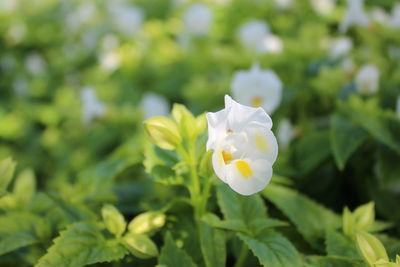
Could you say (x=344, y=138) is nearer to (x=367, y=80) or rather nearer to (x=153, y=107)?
(x=367, y=80)

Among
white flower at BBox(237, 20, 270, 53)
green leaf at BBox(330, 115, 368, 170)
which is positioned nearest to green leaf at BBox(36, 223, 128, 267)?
green leaf at BBox(330, 115, 368, 170)

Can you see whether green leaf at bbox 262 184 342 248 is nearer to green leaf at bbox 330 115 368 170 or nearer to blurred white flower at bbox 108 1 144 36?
green leaf at bbox 330 115 368 170

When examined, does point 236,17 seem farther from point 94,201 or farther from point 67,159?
point 94,201

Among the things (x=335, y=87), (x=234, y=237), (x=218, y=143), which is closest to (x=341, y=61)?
(x=335, y=87)

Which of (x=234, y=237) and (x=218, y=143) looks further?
(x=234, y=237)

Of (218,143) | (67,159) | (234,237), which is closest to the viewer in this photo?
(218,143)

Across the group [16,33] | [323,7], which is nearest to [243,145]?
[323,7]
